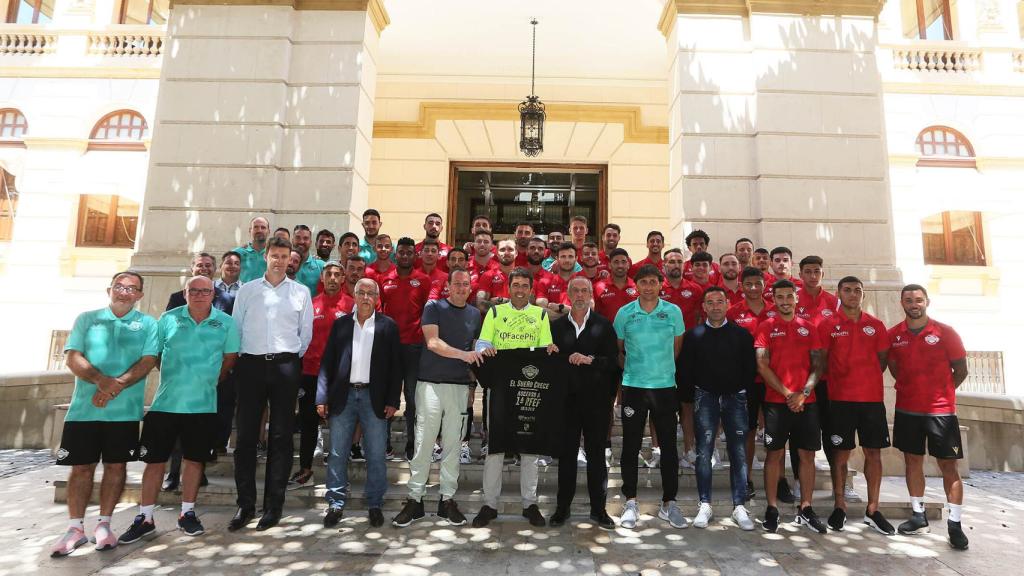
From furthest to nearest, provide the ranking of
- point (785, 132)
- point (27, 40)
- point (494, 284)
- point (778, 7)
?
1. point (27, 40)
2. point (778, 7)
3. point (785, 132)
4. point (494, 284)

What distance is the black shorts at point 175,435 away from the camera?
3.87 meters

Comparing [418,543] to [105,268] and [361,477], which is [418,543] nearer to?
[361,477]

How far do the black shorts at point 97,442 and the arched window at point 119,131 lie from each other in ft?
38.1

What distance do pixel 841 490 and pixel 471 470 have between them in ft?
10.3

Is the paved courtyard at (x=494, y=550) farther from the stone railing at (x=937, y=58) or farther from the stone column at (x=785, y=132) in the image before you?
the stone railing at (x=937, y=58)

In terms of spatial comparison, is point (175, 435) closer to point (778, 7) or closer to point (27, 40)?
point (778, 7)

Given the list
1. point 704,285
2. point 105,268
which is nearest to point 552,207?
Answer: point 704,285

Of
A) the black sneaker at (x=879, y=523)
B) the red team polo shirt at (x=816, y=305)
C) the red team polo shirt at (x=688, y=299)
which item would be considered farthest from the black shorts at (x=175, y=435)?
the black sneaker at (x=879, y=523)

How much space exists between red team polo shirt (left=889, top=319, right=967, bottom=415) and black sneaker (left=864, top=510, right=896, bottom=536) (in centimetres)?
89

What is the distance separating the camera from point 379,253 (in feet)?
18.4

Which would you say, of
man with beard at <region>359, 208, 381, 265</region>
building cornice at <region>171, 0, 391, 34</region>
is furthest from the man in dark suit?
building cornice at <region>171, 0, 391, 34</region>

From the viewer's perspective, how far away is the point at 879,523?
415 cm

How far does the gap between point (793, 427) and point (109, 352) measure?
5264 mm

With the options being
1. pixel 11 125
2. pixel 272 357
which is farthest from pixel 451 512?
pixel 11 125
